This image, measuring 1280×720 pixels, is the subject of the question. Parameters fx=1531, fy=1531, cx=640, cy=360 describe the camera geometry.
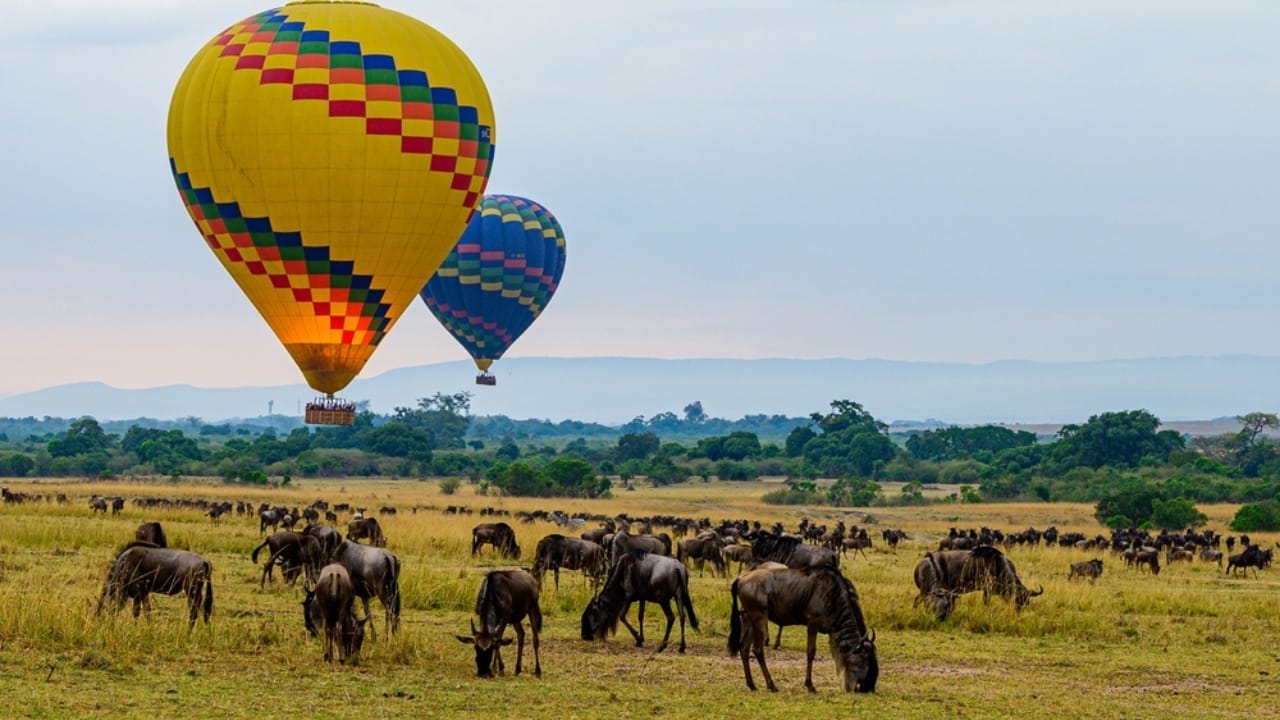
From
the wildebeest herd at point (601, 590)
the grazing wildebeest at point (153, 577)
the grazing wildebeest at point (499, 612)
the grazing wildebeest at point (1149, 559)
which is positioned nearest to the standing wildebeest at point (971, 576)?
the wildebeest herd at point (601, 590)

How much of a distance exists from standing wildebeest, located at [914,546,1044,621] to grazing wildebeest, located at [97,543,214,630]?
38.8ft

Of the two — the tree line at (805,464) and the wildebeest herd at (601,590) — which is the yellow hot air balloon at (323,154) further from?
the tree line at (805,464)

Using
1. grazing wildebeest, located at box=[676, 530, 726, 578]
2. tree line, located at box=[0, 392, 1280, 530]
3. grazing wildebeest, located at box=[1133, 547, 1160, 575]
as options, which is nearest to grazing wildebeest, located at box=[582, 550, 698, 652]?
grazing wildebeest, located at box=[676, 530, 726, 578]

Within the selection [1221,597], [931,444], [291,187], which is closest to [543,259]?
[291,187]

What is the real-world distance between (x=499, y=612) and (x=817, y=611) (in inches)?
148

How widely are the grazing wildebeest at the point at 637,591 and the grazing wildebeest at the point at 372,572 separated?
9.58 feet

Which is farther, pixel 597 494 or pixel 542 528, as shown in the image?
pixel 597 494

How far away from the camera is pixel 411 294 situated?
1752 inches

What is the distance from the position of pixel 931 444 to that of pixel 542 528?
121117 millimetres

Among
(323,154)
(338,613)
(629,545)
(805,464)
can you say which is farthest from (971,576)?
(805,464)

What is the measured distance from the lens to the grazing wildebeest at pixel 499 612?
58.5 ft

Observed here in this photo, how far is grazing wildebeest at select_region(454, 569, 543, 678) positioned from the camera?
58.5 feet

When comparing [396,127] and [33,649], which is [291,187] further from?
[33,649]

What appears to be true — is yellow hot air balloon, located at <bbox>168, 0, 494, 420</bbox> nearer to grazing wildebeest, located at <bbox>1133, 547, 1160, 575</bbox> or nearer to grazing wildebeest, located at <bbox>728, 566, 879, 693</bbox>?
grazing wildebeest, located at <bbox>1133, 547, 1160, 575</bbox>
